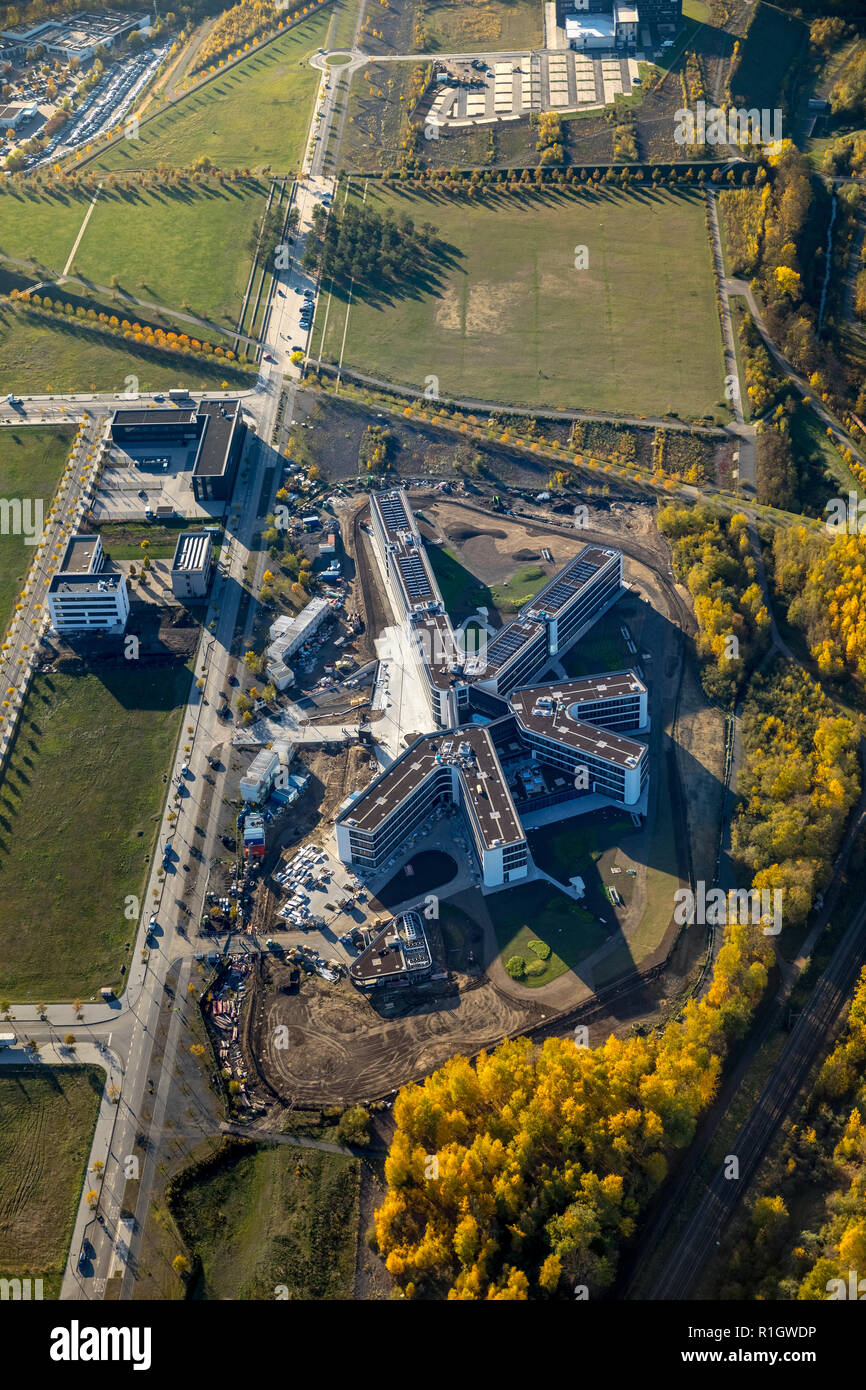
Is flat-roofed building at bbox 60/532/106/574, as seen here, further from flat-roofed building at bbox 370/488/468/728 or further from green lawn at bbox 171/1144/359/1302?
green lawn at bbox 171/1144/359/1302

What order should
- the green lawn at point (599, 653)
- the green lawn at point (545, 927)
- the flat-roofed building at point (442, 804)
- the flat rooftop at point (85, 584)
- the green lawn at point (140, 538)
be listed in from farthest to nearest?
1. the green lawn at point (140, 538)
2. the flat rooftop at point (85, 584)
3. the green lawn at point (599, 653)
4. the flat-roofed building at point (442, 804)
5. the green lawn at point (545, 927)

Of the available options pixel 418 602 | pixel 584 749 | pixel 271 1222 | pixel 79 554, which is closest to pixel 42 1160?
pixel 271 1222

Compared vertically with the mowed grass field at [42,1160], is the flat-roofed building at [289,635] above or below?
above

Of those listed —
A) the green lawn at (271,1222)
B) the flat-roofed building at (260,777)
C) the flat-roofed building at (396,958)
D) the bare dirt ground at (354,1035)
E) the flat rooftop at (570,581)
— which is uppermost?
the flat rooftop at (570,581)

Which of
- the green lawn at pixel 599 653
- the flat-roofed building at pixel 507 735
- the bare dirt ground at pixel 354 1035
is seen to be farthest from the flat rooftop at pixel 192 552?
the bare dirt ground at pixel 354 1035

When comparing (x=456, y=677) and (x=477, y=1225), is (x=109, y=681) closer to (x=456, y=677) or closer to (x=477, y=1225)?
(x=456, y=677)

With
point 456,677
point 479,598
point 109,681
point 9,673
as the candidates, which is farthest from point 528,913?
point 9,673

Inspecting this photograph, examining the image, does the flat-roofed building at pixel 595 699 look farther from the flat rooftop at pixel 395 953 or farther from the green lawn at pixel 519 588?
the flat rooftop at pixel 395 953

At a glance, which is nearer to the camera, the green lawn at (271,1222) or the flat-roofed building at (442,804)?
the green lawn at (271,1222)
